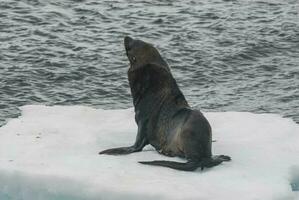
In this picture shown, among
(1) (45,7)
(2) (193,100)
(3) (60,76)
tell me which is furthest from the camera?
(1) (45,7)

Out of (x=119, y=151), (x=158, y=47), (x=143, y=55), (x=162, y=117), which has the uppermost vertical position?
(x=143, y=55)

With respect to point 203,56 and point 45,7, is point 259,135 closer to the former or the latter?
point 203,56

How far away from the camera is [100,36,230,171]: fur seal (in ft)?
30.3

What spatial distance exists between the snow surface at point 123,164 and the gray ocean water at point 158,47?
3.45 meters

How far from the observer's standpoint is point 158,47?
18.2m

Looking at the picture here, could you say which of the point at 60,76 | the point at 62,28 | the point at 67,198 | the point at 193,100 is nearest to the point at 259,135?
the point at 67,198

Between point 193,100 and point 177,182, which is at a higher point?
point 177,182

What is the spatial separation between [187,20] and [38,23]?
3.34 m

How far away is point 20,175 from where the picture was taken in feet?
29.1

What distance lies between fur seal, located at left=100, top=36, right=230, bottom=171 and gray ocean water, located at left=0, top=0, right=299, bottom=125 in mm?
4145

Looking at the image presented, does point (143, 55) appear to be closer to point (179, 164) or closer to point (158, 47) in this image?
point (179, 164)

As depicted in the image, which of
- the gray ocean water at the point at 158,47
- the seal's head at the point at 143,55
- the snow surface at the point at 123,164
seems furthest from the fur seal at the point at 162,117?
the gray ocean water at the point at 158,47

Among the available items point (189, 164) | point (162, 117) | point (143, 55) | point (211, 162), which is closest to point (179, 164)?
point (189, 164)

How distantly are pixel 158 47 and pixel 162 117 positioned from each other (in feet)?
26.9
